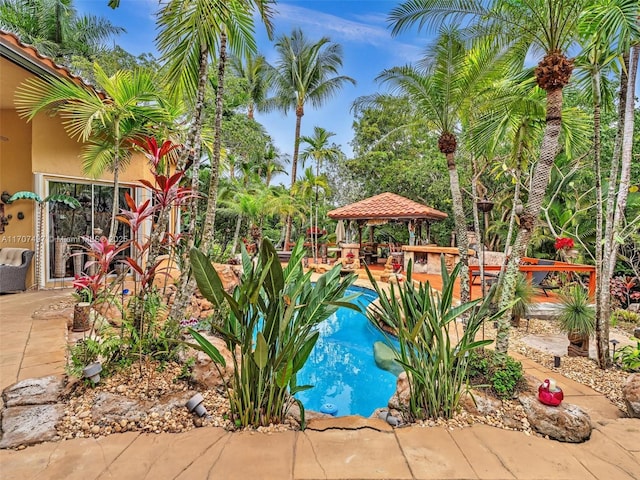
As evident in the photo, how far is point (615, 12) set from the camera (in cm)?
324

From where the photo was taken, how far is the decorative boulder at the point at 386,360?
5434mm

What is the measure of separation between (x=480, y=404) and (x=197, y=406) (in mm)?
2463

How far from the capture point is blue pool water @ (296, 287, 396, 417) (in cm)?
465

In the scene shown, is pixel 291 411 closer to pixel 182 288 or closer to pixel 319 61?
pixel 182 288

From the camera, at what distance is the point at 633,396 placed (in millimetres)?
3047

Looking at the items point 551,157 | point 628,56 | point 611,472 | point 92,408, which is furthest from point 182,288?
point 628,56

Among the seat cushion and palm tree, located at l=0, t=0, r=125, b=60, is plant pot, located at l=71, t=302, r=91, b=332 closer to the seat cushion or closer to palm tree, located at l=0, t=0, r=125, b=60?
the seat cushion

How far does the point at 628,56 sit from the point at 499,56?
1.51 metres

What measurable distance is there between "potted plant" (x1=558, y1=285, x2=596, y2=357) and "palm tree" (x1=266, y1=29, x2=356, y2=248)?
13.6 m

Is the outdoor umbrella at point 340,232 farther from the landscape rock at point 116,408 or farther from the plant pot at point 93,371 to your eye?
the landscape rock at point 116,408

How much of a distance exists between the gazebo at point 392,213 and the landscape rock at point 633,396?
10620 millimetres

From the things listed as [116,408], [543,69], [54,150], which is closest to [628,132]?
[543,69]

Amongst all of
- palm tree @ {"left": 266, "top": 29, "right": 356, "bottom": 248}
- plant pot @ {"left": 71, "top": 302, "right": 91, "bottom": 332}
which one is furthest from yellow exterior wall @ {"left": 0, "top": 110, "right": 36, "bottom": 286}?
palm tree @ {"left": 266, "top": 29, "right": 356, "bottom": 248}

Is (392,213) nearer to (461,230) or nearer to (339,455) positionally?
(461,230)
